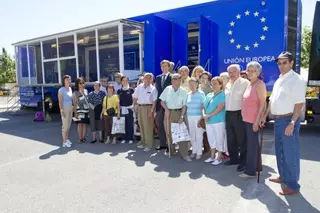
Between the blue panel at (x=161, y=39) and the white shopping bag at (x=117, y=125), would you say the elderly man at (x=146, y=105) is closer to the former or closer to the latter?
the white shopping bag at (x=117, y=125)

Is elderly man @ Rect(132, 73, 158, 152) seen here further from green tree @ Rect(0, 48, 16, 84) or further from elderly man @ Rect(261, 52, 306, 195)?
green tree @ Rect(0, 48, 16, 84)

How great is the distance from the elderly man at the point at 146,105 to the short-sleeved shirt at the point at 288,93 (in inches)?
101

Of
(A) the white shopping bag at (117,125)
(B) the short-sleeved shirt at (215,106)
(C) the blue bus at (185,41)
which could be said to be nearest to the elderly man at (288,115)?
(B) the short-sleeved shirt at (215,106)

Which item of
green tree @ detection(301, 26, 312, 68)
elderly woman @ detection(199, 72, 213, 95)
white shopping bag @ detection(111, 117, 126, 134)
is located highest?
green tree @ detection(301, 26, 312, 68)

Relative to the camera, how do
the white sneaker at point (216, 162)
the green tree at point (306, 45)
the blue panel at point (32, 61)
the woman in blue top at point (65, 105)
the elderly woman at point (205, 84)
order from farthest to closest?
the green tree at point (306, 45), the blue panel at point (32, 61), the woman in blue top at point (65, 105), the elderly woman at point (205, 84), the white sneaker at point (216, 162)

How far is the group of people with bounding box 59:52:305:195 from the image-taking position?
3295 millimetres

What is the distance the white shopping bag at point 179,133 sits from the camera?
15.7ft

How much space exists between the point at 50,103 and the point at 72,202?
8.87 meters

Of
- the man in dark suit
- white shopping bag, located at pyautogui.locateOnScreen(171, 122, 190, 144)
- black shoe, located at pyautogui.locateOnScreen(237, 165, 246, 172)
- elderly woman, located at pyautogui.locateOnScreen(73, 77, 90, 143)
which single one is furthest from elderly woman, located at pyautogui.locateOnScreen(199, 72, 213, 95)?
elderly woman, located at pyautogui.locateOnScreen(73, 77, 90, 143)

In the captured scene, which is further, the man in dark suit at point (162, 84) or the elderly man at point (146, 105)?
the elderly man at point (146, 105)

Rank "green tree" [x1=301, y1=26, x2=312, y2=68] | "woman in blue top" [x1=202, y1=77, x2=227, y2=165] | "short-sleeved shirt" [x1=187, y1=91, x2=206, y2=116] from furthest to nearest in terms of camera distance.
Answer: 1. "green tree" [x1=301, y1=26, x2=312, y2=68]
2. "short-sleeved shirt" [x1=187, y1=91, x2=206, y2=116]
3. "woman in blue top" [x1=202, y1=77, x2=227, y2=165]

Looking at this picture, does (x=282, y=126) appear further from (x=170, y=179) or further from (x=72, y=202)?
(x=72, y=202)

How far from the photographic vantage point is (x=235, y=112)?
418 cm

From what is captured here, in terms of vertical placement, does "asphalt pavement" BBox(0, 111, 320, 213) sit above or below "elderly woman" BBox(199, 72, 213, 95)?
below
